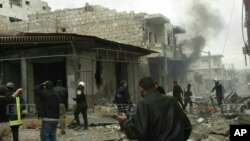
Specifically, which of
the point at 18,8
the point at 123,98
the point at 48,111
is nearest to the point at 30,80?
the point at 123,98

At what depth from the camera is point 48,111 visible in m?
7.34

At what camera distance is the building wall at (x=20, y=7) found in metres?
38.6

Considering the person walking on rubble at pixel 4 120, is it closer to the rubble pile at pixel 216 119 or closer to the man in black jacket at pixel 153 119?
the man in black jacket at pixel 153 119

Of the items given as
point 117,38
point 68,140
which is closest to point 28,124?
point 68,140

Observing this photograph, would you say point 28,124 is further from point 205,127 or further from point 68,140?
point 205,127

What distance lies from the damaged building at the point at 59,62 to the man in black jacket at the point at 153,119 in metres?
10.2

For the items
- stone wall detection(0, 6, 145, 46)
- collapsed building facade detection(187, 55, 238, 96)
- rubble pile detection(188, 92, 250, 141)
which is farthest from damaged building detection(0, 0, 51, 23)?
rubble pile detection(188, 92, 250, 141)

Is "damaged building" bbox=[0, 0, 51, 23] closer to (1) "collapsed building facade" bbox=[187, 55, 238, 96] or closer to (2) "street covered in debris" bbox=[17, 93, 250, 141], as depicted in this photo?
(1) "collapsed building facade" bbox=[187, 55, 238, 96]

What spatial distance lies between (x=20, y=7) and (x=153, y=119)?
40.5 meters

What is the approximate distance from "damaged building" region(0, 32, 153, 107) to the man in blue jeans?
20.5 ft

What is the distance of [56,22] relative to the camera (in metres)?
27.3

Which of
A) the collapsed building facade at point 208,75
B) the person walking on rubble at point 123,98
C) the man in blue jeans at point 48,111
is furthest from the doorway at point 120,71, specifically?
the collapsed building facade at point 208,75

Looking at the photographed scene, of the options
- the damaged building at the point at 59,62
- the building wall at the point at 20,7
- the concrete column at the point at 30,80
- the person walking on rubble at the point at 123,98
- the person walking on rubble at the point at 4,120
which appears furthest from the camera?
the building wall at the point at 20,7

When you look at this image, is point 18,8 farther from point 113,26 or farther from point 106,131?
point 106,131
